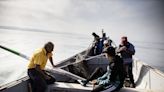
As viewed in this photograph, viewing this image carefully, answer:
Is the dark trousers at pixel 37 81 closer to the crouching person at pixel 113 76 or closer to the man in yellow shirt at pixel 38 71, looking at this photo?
the man in yellow shirt at pixel 38 71

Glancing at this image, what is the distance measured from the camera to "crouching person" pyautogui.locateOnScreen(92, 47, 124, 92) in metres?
4.13

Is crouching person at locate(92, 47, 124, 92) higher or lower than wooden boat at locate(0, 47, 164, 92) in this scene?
higher

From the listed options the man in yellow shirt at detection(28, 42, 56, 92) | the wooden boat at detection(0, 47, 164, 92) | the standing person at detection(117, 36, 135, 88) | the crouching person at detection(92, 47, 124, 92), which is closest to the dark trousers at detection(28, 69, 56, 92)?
the man in yellow shirt at detection(28, 42, 56, 92)

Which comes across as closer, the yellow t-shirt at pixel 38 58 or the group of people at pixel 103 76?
the group of people at pixel 103 76

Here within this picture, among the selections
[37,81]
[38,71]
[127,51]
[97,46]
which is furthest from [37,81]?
[97,46]

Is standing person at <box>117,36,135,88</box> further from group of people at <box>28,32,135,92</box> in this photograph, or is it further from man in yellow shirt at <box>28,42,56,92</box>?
man in yellow shirt at <box>28,42,56,92</box>

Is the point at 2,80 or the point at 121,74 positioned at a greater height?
the point at 121,74

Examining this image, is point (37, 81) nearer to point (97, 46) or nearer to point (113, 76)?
point (113, 76)

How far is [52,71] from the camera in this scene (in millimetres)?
5508

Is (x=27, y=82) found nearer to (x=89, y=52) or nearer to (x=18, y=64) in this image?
(x=89, y=52)

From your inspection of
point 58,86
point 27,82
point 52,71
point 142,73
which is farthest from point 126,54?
point 27,82

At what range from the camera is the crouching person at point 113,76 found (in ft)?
13.6

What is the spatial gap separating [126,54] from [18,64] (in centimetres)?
785

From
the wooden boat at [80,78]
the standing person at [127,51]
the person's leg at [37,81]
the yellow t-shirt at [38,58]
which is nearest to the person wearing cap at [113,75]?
the wooden boat at [80,78]
